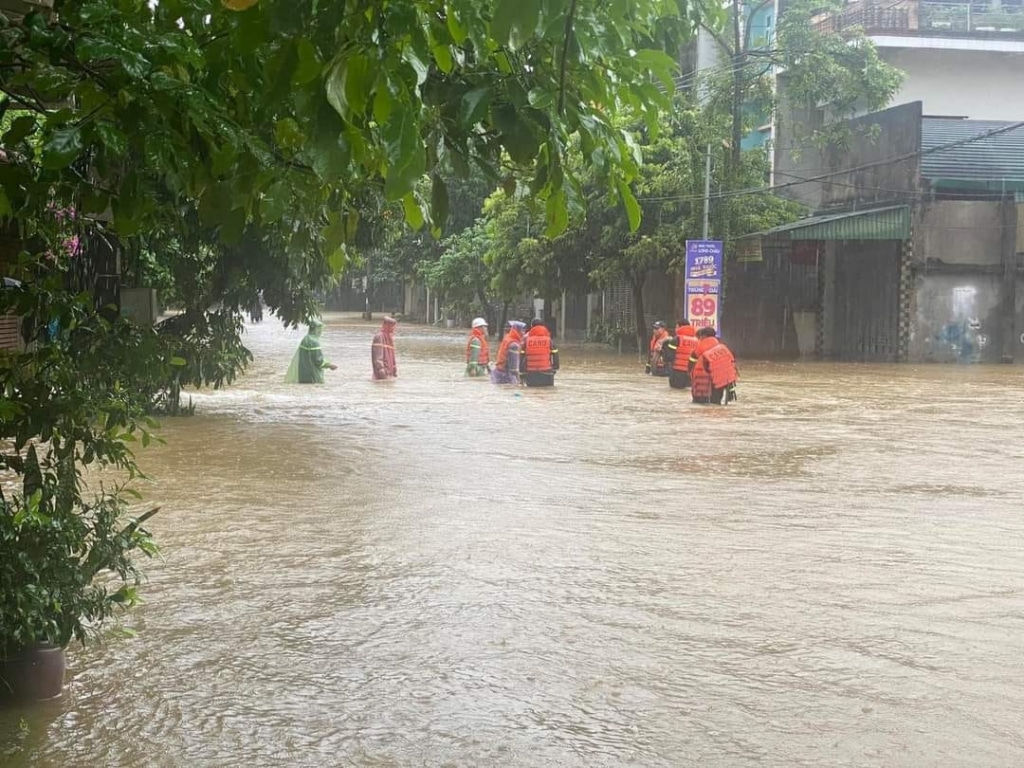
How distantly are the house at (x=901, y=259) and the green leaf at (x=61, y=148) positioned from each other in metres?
28.7

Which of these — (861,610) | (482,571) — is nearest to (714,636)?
(861,610)

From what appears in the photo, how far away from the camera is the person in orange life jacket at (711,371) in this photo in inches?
817

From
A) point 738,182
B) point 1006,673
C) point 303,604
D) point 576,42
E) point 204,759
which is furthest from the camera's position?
point 738,182

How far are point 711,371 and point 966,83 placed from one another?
23.3 m

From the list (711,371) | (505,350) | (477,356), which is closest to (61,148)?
(711,371)

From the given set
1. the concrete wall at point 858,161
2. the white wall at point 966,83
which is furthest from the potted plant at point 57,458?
the white wall at point 966,83

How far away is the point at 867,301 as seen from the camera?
33.8m

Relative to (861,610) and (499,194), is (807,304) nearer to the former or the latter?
(499,194)

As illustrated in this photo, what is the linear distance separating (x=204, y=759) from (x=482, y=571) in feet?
11.6

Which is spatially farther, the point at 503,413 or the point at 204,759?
the point at 503,413

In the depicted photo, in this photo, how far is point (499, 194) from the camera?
3481 centimetres

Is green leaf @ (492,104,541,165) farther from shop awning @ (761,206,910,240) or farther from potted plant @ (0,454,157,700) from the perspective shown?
shop awning @ (761,206,910,240)

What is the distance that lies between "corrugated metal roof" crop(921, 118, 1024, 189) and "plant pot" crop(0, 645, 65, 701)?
29.2 metres

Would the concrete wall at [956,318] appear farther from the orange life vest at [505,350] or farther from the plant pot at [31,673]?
the plant pot at [31,673]
